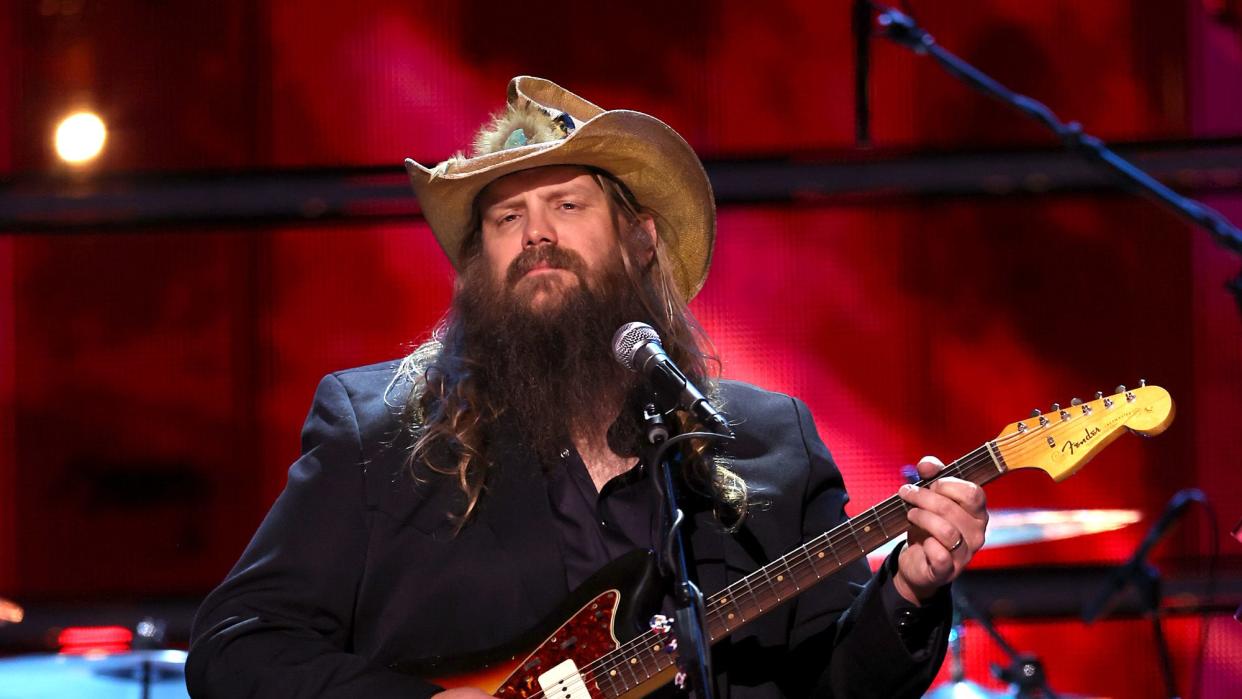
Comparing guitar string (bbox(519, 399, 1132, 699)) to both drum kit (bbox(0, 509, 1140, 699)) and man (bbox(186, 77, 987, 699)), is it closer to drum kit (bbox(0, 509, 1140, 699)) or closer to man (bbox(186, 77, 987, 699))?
man (bbox(186, 77, 987, 699))

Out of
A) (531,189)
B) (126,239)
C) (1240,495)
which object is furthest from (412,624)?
(1240,495)

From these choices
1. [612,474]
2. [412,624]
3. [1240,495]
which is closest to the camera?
[412,624]

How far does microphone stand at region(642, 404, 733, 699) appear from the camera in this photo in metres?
2.15

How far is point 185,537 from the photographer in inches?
183

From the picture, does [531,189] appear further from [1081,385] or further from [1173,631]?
[1173,631]

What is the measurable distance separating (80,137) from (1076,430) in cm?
364

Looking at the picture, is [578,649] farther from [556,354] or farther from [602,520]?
[556,354]

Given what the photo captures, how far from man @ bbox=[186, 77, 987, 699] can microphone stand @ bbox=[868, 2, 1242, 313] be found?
3.05ft

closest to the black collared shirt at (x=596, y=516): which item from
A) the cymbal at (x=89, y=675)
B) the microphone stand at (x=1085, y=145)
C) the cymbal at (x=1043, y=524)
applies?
the cymbal at (x=1043, y=524)

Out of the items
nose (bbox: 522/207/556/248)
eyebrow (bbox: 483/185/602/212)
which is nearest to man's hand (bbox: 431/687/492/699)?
nose (bbox: 522/207/556/248)

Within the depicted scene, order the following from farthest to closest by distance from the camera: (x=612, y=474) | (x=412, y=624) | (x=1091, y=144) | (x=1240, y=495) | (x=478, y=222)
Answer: (x=1240, y=495) < (x=1091, y=144) < (x=478, y=222) < (x=612, y=474) < (x=412, y=624)

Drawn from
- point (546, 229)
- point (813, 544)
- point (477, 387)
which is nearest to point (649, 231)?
point (546, 229)

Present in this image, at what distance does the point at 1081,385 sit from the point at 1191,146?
0.93 meters

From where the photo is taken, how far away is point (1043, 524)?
421cm
